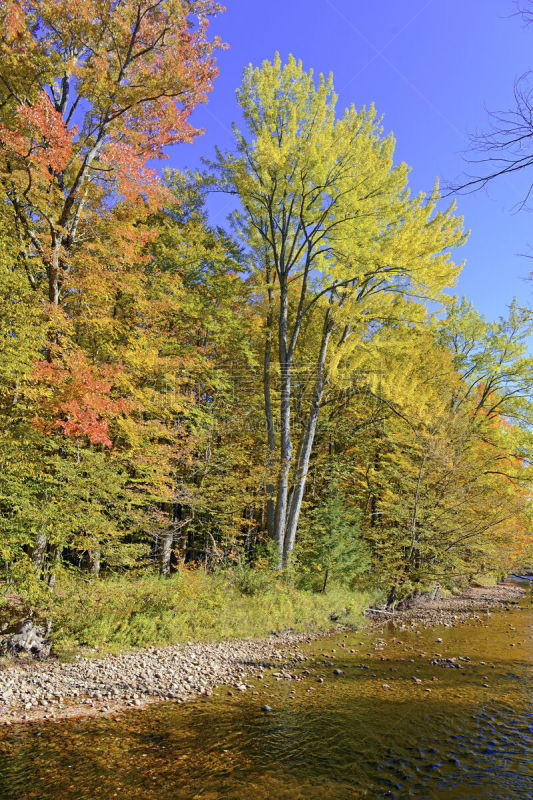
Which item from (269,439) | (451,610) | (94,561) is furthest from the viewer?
(451,610)

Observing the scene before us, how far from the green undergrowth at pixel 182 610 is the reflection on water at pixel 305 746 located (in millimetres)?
2123

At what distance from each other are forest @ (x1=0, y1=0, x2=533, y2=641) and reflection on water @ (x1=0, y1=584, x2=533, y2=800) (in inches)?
109

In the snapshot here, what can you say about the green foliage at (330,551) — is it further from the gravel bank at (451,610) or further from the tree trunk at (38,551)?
the tree trunk at (38,551)

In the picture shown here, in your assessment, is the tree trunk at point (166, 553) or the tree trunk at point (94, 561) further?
the tree trunk at point (166, 553)

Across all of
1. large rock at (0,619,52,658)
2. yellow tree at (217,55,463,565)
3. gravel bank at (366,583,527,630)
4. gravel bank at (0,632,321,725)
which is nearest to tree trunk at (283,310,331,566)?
yellow tree at (217,55,463,565)

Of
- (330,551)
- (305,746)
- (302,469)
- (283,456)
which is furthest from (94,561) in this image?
(305,746)

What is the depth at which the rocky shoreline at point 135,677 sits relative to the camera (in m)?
5.25

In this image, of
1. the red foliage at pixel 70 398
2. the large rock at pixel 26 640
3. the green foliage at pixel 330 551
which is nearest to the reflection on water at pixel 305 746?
the large rock at pixel 26 640

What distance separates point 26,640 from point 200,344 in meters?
10.1

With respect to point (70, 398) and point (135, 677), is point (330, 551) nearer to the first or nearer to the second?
point (135, 677)

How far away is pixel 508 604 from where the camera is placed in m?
16.0

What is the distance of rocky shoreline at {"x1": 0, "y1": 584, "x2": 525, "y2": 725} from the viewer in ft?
17.2

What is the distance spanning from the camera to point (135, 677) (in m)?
6.17

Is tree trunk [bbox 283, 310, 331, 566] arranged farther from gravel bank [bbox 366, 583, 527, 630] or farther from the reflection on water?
the reflection on water
